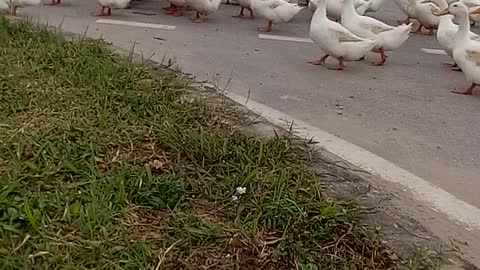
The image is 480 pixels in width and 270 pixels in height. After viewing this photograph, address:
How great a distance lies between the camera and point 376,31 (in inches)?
266

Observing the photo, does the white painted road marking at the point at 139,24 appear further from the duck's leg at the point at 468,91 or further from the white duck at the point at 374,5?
the duck's leg at the point at 468,91

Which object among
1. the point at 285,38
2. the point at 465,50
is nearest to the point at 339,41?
the point at 465,50

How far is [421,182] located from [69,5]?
609 centimetres

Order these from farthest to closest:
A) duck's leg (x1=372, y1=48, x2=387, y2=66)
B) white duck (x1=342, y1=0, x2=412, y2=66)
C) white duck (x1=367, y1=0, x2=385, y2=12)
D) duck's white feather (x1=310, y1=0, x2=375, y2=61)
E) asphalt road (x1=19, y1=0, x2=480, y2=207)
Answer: white duck (x1=367, y1=0, x2=385, y2=12)
duck's leg (x1=372, y1=48, x2=387, y2=66)
white duck (x1=342, y1=0, x2=412, y2=66)
duck's white feather (x1=310, y1=0, x2=375, y2=61)
asphalt road (x1=19, y1=0, x2=480, y2=207)

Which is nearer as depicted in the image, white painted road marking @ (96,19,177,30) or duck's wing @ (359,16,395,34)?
duck's wing @ (359,16,395,34)

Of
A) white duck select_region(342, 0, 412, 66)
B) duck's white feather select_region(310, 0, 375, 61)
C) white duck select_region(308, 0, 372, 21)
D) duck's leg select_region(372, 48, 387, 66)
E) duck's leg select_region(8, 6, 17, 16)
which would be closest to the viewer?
duck's white feather select_region(310, 0, 375, 61)

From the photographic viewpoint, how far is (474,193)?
142 inches

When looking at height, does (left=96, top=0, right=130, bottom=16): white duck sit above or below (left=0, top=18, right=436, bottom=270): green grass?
below

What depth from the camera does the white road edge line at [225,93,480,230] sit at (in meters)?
2.98

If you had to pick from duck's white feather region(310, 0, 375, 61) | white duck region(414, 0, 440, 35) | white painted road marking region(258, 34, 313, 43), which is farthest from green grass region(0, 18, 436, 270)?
white duck region(414, 0, 440, 35)

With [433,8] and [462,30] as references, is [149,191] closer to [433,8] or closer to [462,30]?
[462,30]

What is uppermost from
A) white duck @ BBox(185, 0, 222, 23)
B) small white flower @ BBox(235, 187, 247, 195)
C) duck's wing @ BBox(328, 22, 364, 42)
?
duck's wing @ BBox(328, 22, 364, 42)

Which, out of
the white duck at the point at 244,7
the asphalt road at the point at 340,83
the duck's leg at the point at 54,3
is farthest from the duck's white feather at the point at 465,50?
the duck's leg at the point at 54,3

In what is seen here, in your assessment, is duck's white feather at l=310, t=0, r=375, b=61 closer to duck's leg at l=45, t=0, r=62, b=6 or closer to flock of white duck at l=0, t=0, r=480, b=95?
flock of white duck at l=0, t=0, r=480, b=95
